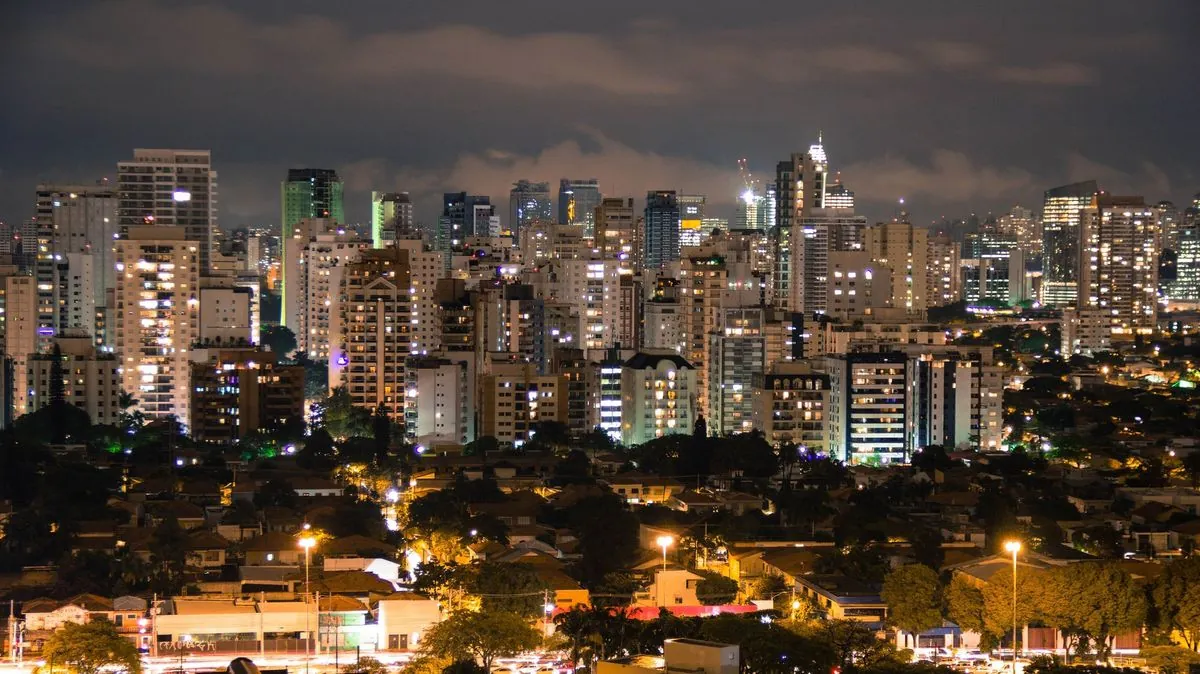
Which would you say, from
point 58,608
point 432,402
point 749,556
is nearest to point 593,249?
point 432,402

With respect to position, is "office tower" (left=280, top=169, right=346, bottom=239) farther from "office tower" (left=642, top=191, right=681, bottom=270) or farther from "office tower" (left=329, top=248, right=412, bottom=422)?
"office tower" (left=329, top=248, right=412, bottom=422)

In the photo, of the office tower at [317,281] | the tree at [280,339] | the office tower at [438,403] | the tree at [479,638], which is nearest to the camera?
the tree at [479,638]

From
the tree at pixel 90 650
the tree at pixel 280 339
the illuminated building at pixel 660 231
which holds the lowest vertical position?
the tree at pixel 90 650

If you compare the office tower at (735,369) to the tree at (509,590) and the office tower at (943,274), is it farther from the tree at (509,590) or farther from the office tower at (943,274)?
the office tower at (943,274)

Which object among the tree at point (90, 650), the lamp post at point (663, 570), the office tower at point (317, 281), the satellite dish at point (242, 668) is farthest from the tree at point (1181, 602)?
the office tower at point (317, 281)

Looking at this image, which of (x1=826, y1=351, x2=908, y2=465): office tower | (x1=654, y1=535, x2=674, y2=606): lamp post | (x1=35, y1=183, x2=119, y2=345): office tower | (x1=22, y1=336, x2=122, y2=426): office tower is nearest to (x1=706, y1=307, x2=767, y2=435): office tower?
(x1=826, y1=351, x2=908, y2=465): office tower
